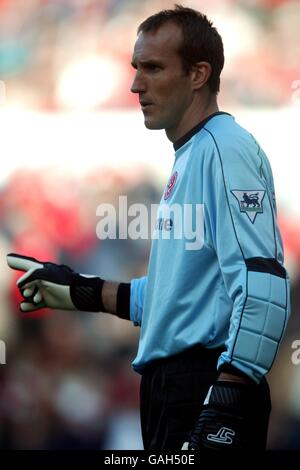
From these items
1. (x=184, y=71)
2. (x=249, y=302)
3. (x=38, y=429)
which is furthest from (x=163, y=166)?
(x=249, y=302)

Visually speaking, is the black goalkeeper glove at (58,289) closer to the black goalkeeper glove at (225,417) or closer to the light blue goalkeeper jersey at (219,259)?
the light blue goalkeeper jersey at (219,259)

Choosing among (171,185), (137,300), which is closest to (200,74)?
(171,185)

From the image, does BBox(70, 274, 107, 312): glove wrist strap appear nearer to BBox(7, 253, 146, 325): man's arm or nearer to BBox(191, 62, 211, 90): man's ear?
BBox(7, 253, 146, 325): man's arm

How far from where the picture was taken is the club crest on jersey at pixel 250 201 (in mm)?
1455

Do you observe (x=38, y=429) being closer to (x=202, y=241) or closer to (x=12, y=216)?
(x=12, y=216)

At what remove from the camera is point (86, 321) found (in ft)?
12.0

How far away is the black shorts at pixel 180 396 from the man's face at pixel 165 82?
1.40 feet

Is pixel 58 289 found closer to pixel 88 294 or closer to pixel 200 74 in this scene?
pixel 88 294

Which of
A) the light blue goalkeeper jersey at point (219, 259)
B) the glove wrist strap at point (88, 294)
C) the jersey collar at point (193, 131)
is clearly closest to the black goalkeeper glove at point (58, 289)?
the glove wrist strap at point (88, 294)

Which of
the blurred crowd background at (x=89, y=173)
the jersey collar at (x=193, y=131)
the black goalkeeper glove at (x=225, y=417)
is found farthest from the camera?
the blurred crowd background at (x=89, y=173)

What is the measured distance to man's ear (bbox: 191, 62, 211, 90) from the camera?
5.62 ft

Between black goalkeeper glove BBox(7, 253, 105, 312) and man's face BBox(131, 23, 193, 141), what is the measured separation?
0.41 meters
